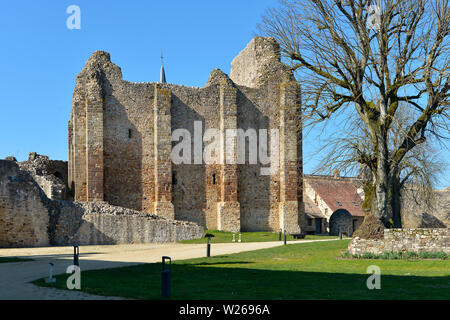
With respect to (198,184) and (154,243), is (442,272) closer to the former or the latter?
(154,243)

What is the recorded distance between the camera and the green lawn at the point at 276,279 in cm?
934

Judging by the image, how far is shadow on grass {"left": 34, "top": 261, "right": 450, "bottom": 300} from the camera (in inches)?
362

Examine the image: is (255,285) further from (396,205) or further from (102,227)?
(102,227)

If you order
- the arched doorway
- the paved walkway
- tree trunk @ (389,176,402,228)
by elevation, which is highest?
tree trunk @ (389,176,402,228)

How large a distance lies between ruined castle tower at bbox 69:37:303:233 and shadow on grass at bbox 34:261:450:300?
2150 cm

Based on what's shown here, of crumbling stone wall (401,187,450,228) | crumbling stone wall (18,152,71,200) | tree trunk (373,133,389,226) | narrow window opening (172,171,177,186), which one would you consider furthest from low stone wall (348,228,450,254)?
crumbling stone wall (401,187,450,228)

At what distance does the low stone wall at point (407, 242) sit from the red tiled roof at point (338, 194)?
99.0 ft

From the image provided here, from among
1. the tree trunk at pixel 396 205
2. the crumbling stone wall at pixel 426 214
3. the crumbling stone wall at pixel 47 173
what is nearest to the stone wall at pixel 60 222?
the crumbling stone wall at pixel 47 173

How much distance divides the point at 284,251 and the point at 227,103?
1868cm

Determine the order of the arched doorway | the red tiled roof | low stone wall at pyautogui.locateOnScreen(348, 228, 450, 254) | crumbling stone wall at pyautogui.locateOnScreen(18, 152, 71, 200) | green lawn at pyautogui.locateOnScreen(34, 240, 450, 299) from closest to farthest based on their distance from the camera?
green lawn at pyautogui.locateOnScreen(34, 240, 450, 299), low stone wall at pyautogui.locateOnScreen(348, 228, 450, 254), crumbling stone wall at pyautogui.locateOnScreen(18, 152, 71, 200), the arched doorway, the red tiled roof

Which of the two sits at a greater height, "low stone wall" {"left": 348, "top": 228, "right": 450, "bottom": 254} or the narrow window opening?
the narrow window opening

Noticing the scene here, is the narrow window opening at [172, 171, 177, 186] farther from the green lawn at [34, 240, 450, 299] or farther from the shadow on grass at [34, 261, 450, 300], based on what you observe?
the shadow on grass at [34, 261, 450, 300]

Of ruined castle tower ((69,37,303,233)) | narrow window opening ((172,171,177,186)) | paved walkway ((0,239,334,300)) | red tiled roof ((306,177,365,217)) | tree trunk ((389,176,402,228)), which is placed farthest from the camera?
red tiled roof ((306,177,365,217))

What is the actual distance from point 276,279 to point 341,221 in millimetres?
34585
